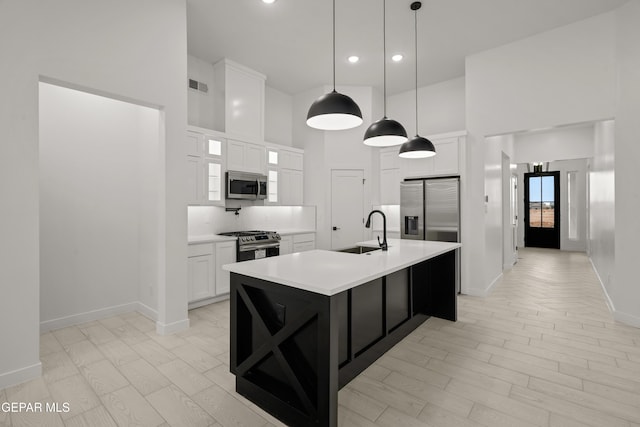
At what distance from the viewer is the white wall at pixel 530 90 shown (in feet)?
13.0

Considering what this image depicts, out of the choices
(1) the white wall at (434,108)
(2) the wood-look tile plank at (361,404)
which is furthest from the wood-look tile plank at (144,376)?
(1) the white wall at (434,108)

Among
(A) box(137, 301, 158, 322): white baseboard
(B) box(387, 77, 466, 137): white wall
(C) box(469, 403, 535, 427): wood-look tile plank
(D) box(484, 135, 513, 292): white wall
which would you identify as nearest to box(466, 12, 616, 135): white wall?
(D) box(484, 135, 513, 292): white wall

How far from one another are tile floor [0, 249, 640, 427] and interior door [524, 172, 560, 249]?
7.34 metres

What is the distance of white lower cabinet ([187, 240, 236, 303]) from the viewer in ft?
13.9

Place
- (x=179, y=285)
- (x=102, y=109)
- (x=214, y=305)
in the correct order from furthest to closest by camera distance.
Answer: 1. (x=214, y=305)
2. (x=102, y=109)
3. (x=179, y=285)

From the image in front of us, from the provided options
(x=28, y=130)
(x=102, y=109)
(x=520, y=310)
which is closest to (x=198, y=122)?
(x=102, y=109)

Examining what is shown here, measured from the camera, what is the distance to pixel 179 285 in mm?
3609

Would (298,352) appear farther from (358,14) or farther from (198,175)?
(358,14)

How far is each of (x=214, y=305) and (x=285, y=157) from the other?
298cm

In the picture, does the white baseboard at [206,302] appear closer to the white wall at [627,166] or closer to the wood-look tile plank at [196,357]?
the wood-look tile plank at [196,357]

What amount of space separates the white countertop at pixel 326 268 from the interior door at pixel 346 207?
3231mm

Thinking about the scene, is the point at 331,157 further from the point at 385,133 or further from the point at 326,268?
the point at 326,268

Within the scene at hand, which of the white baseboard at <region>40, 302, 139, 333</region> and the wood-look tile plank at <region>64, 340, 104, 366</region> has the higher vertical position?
the white baseboard at <region>40, 302, 139, 333</region>

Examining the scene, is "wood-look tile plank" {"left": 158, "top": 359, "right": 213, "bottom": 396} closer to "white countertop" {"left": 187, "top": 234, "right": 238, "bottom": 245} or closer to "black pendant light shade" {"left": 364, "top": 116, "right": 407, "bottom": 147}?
"white countertop" {"left": 187, "top": 234, "right": 238, "bottom": 245}
